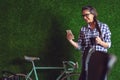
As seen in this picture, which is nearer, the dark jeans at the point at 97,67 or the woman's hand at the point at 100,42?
the dark jeans at the point at 97,67

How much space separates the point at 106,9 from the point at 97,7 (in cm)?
15

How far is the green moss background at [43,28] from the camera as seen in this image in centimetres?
610

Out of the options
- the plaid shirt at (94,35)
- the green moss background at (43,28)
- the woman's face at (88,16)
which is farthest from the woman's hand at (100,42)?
the green moss background at (43,28)

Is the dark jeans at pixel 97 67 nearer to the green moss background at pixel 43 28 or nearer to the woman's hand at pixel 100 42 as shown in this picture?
the woman's hand at pixel 100 42

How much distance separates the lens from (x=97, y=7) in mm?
6145

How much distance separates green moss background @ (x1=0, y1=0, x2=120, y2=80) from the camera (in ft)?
20.0

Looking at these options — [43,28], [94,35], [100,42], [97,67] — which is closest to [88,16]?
[94,35]

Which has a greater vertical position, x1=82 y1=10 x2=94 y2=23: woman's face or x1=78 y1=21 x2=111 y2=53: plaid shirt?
x1=82 y1=10 x2=94 y2=23: woman's face

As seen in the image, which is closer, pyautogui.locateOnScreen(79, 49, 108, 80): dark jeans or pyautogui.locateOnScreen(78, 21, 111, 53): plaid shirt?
pyautogui.locateOnScreen(79, 49, 108, 80): dark jeans

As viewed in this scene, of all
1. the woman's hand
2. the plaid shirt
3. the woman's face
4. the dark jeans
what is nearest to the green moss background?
the plaid shirt

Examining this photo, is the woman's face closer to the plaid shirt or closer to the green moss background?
the plaid shirt

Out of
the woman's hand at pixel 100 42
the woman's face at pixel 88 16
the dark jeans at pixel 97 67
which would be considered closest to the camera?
the dark jeans at pixel 97 67

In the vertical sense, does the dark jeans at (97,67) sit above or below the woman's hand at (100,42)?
above

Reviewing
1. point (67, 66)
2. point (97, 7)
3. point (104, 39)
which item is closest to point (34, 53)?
point (67, 66)
